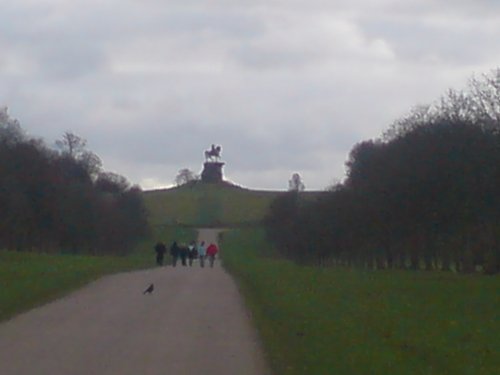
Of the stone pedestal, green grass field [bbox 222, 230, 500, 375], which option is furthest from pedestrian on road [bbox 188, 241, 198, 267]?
the stone pedestal

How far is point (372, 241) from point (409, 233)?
1149 cm

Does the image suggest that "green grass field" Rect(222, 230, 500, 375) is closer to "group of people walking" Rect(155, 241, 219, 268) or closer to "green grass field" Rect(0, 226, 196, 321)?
"green grass field" Rect(0, 226, 196, 321)

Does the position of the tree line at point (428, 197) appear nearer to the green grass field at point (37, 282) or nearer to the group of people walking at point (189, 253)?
the group of people walking at point (189, 253)

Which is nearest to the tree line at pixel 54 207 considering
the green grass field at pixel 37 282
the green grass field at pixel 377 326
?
the green grass field at pixel 37 282

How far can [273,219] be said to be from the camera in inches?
4240

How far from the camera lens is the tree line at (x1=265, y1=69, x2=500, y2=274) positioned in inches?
1737

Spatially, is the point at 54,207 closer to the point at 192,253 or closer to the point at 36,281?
the point at 192,253

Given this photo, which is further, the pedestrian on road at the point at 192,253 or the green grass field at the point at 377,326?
the pedestrian on road at the point at 192,253

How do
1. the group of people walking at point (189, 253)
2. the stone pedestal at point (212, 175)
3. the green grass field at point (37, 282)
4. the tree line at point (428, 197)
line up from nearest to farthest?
the green grass field at point (37, 282), the tree line at point (428, 197), the group of people walking at point (189, 253), the stone pedestal at point (212, 175)

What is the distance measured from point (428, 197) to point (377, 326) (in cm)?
2765

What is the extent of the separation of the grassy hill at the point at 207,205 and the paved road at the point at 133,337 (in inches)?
4780

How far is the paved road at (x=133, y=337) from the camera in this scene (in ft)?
60.2

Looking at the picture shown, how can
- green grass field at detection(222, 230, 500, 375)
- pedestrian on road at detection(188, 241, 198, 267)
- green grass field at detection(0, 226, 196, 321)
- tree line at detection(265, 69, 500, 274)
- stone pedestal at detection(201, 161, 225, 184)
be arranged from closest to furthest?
1. green grass field at detection(222, 230, 500, 375)
2. green grass field at detection(0, 226, 196, 321)
3. tree line at detection(265, 69, 500, 274)
4. pedestrian on road at detection(188, 241, 198, 267)
5. stone pedestal at detection(201, 161, 225, 184)

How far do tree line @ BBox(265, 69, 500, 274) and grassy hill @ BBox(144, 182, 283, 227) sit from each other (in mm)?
77296
